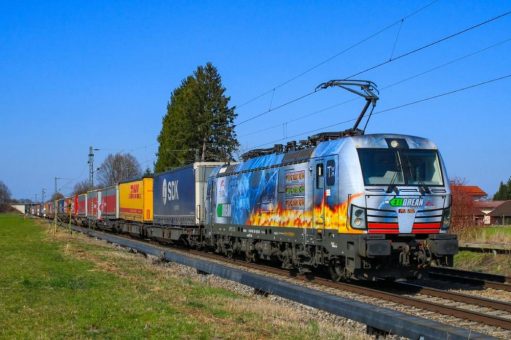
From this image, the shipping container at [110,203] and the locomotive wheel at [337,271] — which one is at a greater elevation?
the shipping container at [110,203]

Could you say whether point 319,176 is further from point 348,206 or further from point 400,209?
point 400,209

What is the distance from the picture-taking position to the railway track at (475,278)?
14.3 meters

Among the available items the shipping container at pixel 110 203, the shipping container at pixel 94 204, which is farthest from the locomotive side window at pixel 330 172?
the shipping container at pixel 94 204

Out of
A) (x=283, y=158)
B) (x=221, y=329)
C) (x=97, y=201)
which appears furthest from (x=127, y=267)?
(x=97, y=201)

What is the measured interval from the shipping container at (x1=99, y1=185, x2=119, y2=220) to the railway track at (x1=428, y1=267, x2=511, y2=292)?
3064 centimetres

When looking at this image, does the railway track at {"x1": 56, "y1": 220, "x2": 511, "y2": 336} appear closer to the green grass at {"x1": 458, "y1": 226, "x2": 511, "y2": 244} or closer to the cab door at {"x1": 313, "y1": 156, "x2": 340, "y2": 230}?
the cab door at {"x1": 313, "y1": 156, "x2": 340, "y2": 230}

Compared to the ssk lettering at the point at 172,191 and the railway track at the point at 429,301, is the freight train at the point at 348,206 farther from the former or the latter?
the ssk lettering at the point at 172,191

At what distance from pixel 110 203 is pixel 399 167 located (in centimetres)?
3765

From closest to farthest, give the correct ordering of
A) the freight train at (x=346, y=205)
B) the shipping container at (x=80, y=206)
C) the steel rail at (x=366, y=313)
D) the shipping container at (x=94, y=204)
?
the steel rail at (x=366, y=313), the freight train at (x=346, y=205), the shipping container at (x=94, y=204), the shipping container at (x=80, y=206)

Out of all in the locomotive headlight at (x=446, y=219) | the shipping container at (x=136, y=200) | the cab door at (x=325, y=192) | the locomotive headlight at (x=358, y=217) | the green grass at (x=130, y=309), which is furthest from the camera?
the shipping container at (x=136, y=200)

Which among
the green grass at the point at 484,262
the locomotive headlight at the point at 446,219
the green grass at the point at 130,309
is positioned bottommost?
the green grass at the point at 484,262

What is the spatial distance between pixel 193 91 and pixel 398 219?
5436cm

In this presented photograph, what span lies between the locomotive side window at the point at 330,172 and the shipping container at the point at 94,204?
134 feet

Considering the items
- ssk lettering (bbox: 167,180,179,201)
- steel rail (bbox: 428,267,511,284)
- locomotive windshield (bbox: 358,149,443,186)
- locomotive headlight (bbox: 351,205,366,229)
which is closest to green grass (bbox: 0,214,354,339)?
locomotive headlight (bbox: 351,205,366,229)
